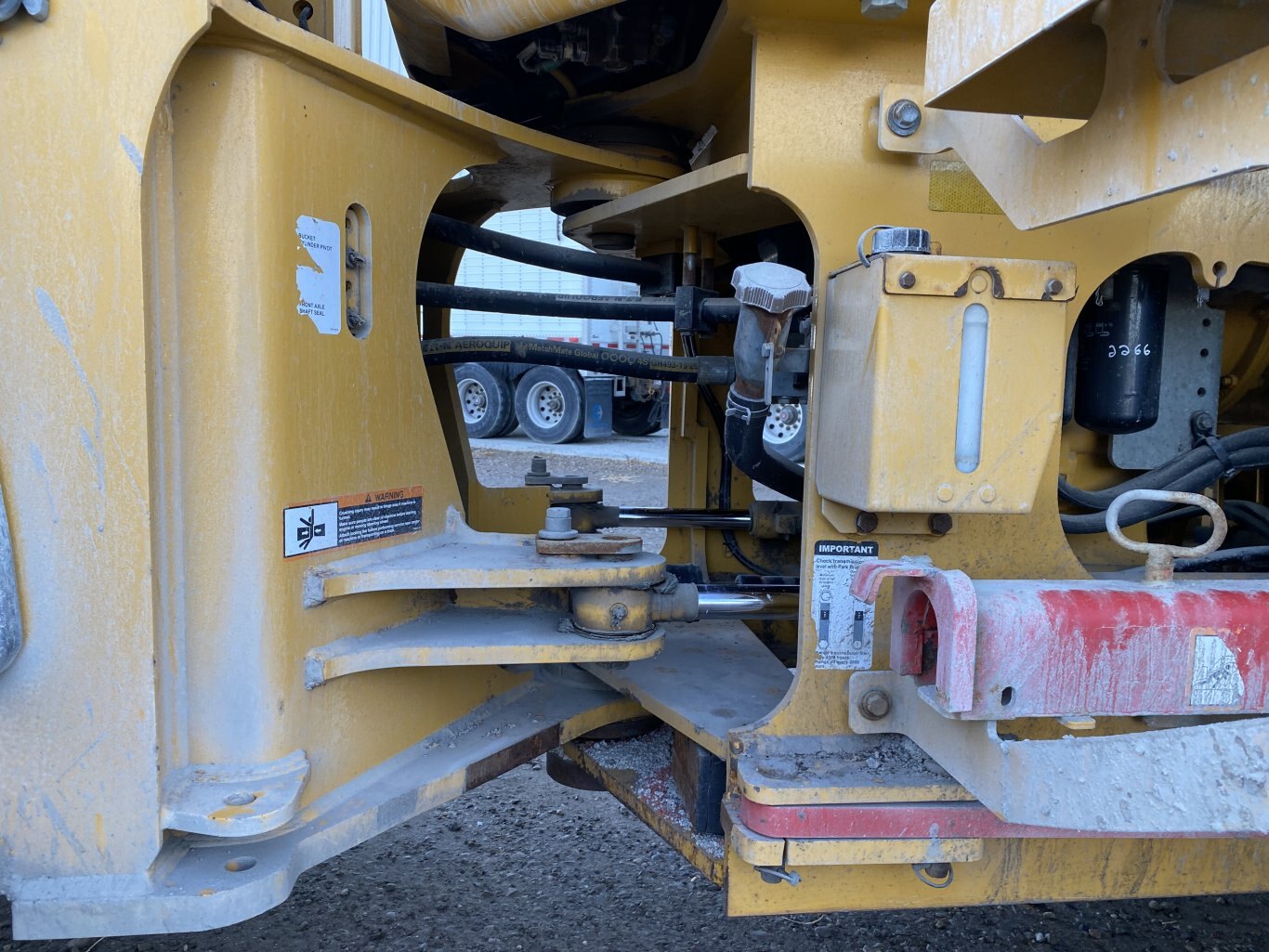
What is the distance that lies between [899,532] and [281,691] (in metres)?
0.98

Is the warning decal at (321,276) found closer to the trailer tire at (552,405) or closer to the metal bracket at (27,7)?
the metal bracket at (27,7)

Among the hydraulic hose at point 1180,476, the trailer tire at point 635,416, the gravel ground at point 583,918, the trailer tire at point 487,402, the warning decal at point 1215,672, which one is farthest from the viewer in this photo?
the trailer tire at point 635,416

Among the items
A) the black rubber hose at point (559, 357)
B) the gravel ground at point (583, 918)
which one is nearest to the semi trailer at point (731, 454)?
the black rubber hose at point (559, 357)

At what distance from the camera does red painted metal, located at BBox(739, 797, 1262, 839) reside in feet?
4.48

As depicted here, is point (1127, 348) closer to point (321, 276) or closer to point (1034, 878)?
point (1034, 878)

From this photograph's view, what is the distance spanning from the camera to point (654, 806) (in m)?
1.71

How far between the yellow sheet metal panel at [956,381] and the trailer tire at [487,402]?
9.75 m

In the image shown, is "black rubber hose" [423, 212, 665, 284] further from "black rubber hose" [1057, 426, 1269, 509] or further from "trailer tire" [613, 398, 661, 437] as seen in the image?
"trailer tire" [613, 398, 661, 437]

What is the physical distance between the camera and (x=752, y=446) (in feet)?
5.63

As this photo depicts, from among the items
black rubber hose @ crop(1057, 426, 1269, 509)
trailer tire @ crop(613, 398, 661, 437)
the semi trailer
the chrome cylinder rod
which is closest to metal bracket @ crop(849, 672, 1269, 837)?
the semi trailer

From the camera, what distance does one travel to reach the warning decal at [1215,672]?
116 cm

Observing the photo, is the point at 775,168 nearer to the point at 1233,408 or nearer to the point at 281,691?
the point at 281,691

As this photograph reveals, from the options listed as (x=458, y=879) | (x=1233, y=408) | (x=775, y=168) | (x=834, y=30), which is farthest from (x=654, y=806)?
(x=1233, y=408)

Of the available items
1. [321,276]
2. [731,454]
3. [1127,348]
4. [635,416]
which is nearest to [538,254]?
[731,454]
